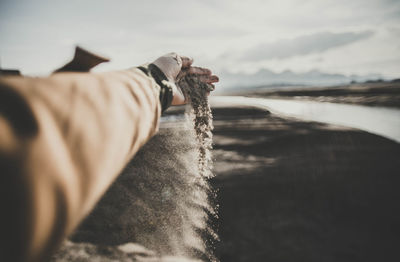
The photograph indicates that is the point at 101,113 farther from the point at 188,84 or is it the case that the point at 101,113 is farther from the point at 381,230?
the point at 381,230

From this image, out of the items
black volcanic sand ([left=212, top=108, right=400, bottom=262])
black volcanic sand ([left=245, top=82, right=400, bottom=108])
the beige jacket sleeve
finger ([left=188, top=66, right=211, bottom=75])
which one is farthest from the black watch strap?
black volcanic sand ([left=245, top=82, right=400, bottom=108])

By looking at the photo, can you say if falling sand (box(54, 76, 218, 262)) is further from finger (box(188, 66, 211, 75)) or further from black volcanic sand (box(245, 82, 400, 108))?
black volcanic sand (box(245, 82, 400, 108))

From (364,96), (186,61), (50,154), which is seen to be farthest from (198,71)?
(364,96)

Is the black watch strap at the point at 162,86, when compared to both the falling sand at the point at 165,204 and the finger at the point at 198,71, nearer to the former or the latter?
the falling sand at the point at 165,204

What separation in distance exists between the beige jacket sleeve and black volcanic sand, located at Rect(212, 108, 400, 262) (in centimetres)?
205

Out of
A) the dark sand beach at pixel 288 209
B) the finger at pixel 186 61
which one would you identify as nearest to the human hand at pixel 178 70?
the finger at pixel 186 61

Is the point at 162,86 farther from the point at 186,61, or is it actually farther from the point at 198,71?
the point at 198,71

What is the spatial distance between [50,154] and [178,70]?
3.70 ft

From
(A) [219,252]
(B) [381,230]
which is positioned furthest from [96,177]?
(B) [381,230]

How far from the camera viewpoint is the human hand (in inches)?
44.2

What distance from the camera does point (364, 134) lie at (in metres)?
5.68

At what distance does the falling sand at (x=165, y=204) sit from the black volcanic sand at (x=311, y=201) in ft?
1.17

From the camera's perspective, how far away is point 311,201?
9.19 ft

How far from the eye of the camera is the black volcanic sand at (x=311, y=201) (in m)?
2.07
